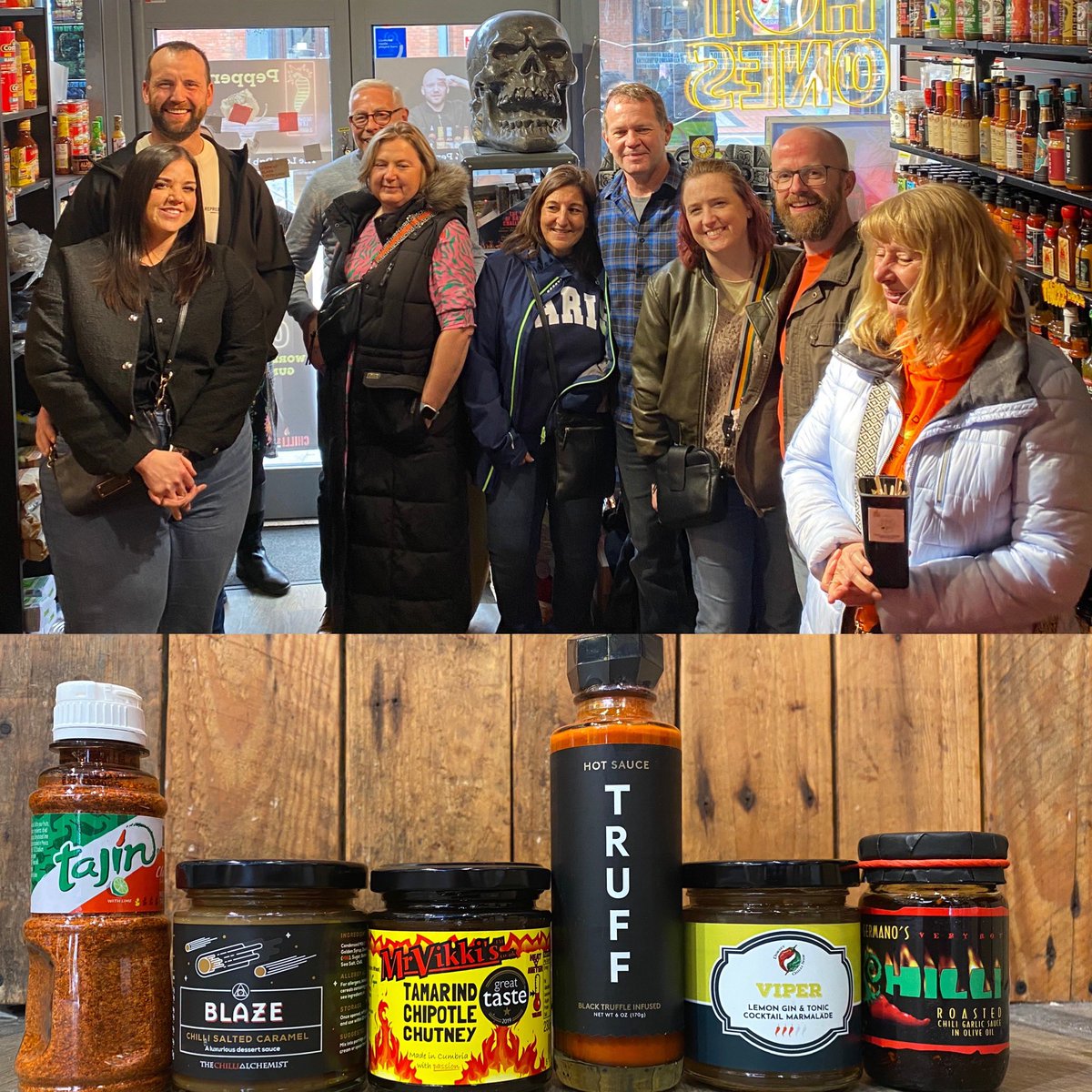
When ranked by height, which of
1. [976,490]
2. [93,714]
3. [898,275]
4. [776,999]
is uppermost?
[898,275]

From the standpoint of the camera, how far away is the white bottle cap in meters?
0.99

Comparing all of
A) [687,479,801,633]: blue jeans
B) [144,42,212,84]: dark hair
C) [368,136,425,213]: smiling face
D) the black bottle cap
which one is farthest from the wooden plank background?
[144,42,212,84]: dark hair

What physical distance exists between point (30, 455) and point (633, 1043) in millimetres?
854

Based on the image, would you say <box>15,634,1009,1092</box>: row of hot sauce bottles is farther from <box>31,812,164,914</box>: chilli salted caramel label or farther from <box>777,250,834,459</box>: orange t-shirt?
<box>777,250,834,459</box>: orange t-shirt

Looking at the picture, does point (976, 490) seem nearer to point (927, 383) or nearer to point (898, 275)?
point (927, 383)

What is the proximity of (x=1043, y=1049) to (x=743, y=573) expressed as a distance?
532mm

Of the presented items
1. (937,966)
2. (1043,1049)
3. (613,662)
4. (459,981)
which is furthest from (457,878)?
(1043,1049)

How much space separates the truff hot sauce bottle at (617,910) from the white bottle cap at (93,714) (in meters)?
0.34

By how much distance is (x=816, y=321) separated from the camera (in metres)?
1.36

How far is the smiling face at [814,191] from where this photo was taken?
1362 millimetres

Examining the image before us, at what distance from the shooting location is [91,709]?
3.24 ft

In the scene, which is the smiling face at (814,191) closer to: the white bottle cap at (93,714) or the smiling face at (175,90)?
the smiling face at (175,90)

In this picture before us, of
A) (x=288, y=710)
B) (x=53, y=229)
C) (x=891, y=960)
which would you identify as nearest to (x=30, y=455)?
(x=53, y=229)

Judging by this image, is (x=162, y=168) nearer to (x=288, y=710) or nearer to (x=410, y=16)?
(x=410, y=16)
